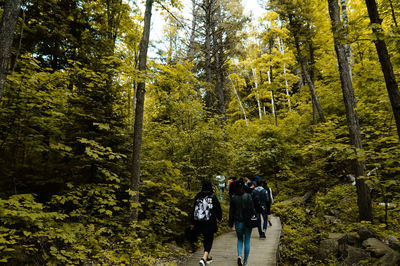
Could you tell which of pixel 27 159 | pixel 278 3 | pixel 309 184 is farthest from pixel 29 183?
pixel 278 3

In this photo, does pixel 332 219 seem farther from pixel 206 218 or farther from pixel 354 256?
pixel 206 218

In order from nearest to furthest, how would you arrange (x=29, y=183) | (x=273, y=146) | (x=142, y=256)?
(x=142, y=256) → (x=29, y=183) → (x=273, y=146)

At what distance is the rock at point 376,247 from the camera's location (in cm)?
561

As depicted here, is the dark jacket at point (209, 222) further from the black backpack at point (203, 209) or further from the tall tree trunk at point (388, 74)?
the tall tree trunk at point (388, 74)

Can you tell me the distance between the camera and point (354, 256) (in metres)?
6.02

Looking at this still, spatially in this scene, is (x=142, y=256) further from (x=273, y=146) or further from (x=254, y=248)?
(x=273, y=146)

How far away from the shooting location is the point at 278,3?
14.4 meters

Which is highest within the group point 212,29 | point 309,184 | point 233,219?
point 212,29

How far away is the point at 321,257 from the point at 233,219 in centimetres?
350

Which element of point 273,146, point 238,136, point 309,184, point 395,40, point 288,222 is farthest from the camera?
point 238,136

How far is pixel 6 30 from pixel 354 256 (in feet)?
33.5

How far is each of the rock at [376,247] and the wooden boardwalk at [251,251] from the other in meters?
2.48


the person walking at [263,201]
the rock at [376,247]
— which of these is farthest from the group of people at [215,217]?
the rock at [376,247]

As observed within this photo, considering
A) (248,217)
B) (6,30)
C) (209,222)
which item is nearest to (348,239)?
(248,217)
